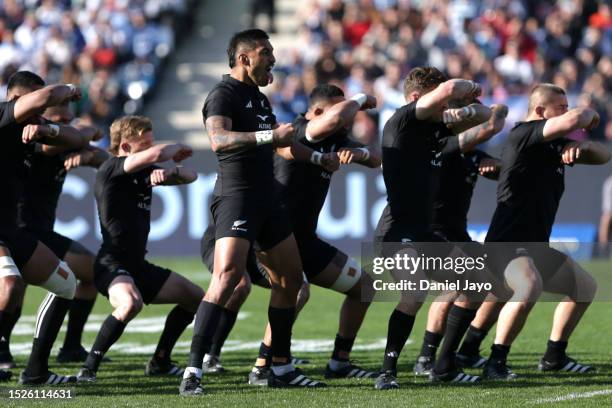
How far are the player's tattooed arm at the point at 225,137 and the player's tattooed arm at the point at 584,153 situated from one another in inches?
96.4

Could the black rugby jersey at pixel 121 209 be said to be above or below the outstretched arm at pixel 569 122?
below

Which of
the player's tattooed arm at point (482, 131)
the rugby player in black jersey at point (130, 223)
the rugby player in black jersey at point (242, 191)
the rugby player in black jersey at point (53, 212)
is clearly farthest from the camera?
the rugby player in black jersey at point (53, 212)

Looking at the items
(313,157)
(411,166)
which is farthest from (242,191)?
(411,166)

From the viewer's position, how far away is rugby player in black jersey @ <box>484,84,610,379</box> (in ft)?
29.9

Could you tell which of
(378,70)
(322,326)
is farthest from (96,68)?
(322,326)

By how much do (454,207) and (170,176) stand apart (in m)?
2.35

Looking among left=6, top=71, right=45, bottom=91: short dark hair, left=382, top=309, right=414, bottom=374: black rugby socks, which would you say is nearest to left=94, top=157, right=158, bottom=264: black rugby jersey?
left=6, top=71, right=45, bottom=91: short dark hair

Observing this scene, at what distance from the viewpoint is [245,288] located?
9.95 m

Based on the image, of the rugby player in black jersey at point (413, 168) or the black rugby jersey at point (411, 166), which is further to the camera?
the black rugby jersey at point (411, 166)

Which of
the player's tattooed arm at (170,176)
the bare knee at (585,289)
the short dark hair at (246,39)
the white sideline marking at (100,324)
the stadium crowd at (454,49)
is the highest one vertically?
the stadium crowd at (454,49)

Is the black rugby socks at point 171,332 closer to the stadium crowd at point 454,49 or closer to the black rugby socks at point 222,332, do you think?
the black rugby socks at point 222,332

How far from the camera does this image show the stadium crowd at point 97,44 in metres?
23.8

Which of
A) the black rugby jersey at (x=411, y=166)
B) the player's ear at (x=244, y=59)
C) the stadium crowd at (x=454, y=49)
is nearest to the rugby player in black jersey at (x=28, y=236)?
the player's ear at (x=244, y=59)

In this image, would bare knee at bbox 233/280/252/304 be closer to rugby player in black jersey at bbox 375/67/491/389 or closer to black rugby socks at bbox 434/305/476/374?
rugby player in black jersey at bbox 375/67/491/389
